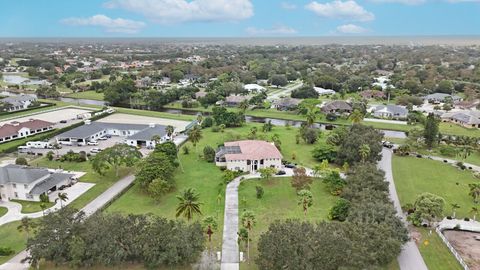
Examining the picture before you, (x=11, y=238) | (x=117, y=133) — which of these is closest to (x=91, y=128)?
A: (x=117, y=133)

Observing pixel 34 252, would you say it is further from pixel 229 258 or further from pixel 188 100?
pixel 188 100

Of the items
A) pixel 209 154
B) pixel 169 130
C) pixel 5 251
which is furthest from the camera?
pixel 169 130

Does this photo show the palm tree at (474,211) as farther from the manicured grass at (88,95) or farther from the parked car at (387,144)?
the manicured grass at (88,95)

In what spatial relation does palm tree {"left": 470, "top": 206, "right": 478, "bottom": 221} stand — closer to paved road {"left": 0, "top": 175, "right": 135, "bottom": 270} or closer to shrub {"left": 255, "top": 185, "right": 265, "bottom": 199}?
shrub {"left": 255, "top": 185, "right": 265, "bottom": 199}

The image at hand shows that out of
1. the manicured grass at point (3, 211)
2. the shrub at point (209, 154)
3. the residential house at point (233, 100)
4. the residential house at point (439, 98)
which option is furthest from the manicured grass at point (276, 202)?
the residential house at point (439, 98)

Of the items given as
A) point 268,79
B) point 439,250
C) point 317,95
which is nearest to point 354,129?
point 439,250

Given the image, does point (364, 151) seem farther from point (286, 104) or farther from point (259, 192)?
point (286, 104)
